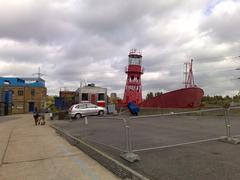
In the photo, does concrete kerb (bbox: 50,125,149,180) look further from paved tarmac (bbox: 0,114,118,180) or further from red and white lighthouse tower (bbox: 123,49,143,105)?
red and white lighthouse tower (bbox: 123,49,143,105)

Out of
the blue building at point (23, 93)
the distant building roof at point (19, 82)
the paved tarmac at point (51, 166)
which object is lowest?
the paved tarmac at point (51, 166)

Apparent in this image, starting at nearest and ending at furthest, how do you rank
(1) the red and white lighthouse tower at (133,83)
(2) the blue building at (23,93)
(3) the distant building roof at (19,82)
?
(1) the red and white lighthouse tower at (133,83) → (2) the blue building at (23,93) → (3) the distant building roof at (19,82)

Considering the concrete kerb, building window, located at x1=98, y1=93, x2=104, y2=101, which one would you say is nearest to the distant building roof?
building window, located at x1=98, y1=93, x2=104, y2=101

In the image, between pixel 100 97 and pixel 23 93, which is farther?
pixel 23 93

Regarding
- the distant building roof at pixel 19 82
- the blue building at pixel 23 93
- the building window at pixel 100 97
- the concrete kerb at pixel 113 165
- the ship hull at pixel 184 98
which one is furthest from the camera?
the distant building roof at pixel 19 82

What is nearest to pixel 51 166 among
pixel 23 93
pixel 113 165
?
pixel 113 165

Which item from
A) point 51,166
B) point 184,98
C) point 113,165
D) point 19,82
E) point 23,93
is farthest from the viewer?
point 19,82

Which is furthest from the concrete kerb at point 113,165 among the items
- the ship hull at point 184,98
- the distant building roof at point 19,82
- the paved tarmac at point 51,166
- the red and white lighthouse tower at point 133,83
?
the distant building roof at point 19,82

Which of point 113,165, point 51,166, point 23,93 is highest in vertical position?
point 23,93

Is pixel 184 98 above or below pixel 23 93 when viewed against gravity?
below

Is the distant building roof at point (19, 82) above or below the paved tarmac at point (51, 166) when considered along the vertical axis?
above

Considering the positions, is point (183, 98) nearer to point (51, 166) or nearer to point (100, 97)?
point (100, 97)

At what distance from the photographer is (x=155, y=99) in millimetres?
36250

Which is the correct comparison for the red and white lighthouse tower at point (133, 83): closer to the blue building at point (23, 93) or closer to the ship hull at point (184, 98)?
the ship hull at point (184, 98)
